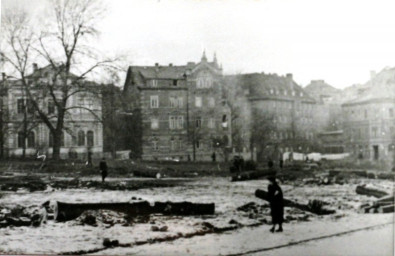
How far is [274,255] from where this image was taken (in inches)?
131

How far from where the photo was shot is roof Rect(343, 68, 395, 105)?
10.8ft

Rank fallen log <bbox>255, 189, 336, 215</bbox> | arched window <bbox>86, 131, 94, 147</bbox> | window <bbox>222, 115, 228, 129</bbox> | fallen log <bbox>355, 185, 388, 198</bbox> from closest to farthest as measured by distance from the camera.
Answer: fallen log <bbox>355, 185, 388, 198</bbox>
fallen log <bbox>255, 189, 336, 215</bbox>
window <bbox>222, 115, 228, 129</bbox>
arched window <bbox>86, 131, 94, 147</bbox>

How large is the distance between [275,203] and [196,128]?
848mm

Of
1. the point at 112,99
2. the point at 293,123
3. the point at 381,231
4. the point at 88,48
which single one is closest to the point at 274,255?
the point at 381,231

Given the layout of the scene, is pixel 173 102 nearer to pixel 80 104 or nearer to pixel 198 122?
pixel 198 122

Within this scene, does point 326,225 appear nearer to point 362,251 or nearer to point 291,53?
point 362,251

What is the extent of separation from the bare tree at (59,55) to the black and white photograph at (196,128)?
0.5 inches

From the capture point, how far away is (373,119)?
3459mm

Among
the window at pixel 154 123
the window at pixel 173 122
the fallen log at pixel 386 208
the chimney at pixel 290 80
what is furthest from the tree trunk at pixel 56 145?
the fallen log at pixel 386 208

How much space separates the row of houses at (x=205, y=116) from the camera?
11.6 feet

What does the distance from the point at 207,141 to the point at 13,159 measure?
1727 millimetres

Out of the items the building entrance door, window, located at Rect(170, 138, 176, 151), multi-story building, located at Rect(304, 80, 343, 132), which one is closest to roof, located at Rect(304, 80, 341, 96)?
multi-story building, located at Rect(304, 80, 343, 132)

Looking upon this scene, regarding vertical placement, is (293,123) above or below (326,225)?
above

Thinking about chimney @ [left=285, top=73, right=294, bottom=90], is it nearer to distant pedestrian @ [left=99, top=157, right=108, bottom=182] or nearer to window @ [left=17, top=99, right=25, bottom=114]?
distant pedestrian @ [left=99, top=157, right=108, bottom=182]
